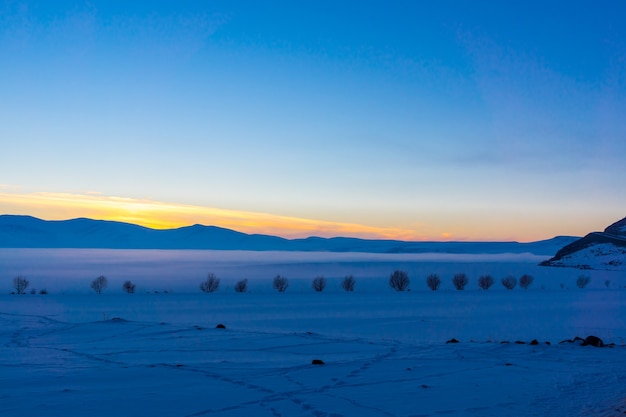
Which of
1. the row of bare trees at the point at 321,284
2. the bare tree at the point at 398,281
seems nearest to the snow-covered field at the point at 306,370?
the row of bare trees at the point at 321,284

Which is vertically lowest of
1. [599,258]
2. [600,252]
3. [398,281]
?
[398,281]

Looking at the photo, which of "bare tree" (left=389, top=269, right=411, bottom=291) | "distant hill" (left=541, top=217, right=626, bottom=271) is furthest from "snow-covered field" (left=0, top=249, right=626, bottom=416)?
"distant hill" (left=541, top=217, right=626, bottom=271)

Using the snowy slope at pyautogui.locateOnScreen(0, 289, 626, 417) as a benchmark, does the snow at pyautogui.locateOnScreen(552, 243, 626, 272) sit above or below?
above

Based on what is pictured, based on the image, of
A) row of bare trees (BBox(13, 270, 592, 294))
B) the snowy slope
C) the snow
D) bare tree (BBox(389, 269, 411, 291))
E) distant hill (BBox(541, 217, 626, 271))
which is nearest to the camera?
the snowy slope

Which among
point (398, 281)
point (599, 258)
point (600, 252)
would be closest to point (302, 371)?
point (398, 281)

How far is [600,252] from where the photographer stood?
66750mm

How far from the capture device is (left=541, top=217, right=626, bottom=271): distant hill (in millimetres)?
63000

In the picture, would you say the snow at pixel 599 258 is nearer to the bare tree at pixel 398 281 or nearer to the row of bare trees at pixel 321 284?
the row of bare trees at pixel 321 284

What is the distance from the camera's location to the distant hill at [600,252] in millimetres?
63000

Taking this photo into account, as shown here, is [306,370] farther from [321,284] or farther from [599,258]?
[599,258]

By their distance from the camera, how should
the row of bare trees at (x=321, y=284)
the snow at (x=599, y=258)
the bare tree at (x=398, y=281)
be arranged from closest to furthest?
the row of bare trees at (x=321, y=284) < the bare tree at (x=398, y=281) < the snow at (x=599, y=258)

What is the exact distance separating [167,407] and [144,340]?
6.51 m

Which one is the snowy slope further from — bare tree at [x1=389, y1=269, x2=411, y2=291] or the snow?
the snow

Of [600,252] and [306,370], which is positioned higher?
[600,252]
